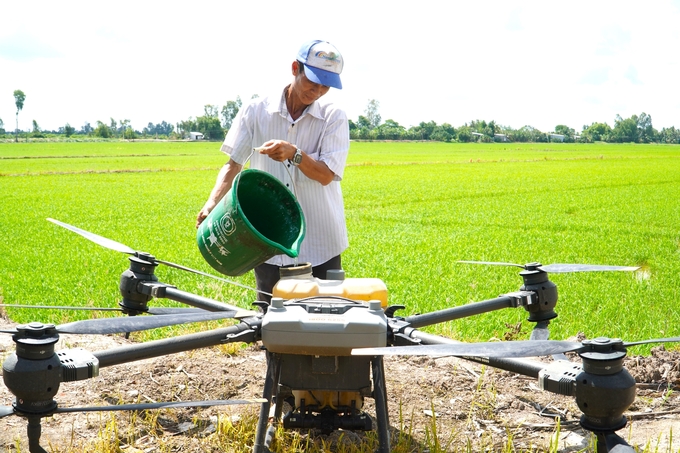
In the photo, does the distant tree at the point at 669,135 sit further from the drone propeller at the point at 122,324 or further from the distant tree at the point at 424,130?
the drone propeller at the point at 122,324

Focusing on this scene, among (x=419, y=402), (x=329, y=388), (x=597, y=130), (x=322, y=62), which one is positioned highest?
(x=597, y=130)

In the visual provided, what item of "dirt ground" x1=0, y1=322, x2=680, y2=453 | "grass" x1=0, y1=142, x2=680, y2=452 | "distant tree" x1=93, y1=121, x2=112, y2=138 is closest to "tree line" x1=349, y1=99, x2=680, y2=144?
"distant tree" x1=93, y1=121, x2=112, y2=138

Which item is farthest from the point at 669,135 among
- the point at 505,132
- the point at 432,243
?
the point at 432,243

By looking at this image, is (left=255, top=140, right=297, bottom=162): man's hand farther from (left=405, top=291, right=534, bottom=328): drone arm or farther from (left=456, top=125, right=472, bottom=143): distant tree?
(left=456, top=125, right=472, bottom=143): distant tree

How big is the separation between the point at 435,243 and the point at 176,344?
997 centimetres

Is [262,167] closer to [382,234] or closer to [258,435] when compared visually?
[258,435]

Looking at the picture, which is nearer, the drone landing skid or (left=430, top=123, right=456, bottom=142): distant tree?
the drone landing skid

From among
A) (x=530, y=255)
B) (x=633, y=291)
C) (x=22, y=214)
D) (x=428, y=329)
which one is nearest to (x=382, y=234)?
(x=530, y=255)

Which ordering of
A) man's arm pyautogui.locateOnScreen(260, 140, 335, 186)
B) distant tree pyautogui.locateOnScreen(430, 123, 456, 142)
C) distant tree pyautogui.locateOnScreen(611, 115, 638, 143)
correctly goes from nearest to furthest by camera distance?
1. man's arm pyautogui.locateOnScreen(260, 140, 335, 186)
2. distant tree pyautogui.locateOnScreen(430, 123, 456, 142)
3. distant tree pyautogui.locateOnScreen(611, 115, 638, 143)

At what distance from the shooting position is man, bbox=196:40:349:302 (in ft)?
12.3

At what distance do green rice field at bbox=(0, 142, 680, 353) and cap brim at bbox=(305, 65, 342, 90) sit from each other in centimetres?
278

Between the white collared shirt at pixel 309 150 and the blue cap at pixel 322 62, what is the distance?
35cm

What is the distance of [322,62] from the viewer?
138 inches

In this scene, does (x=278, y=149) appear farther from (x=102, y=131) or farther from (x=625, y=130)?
(x=625, y=130)
